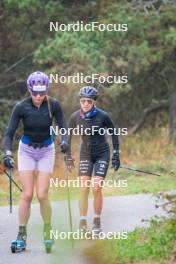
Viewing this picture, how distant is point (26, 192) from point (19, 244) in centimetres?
54

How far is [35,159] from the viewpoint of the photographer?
8094 mm

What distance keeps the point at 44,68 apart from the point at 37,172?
1453 centimetres

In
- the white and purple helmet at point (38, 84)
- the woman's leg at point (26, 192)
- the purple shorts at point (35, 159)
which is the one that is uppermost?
the white and purple helmet at point (38, 84)

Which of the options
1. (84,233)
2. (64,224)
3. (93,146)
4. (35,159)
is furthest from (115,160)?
(64,224)

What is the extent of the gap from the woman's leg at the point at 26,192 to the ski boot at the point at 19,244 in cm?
12

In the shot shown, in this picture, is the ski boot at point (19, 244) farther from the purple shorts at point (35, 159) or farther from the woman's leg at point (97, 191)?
the woman's leg at point (97, 191)

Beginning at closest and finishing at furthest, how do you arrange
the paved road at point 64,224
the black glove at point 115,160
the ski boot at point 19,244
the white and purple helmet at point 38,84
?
the paved road at point 64,224 → the white and purple helmet at point 38,84 → the ski boot at point 19,244 → the black glove at point 115,160

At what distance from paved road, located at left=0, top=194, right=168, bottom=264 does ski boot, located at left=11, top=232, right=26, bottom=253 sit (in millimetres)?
58

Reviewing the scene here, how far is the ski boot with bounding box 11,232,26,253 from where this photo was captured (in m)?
8.30

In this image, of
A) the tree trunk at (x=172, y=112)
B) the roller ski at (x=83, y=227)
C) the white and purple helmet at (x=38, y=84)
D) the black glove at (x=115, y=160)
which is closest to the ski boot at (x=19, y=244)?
the roller ski at (x=83, y=227)

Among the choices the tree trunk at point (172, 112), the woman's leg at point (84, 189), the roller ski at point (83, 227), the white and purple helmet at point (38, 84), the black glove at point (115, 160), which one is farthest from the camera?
the tree trunk at point (172, 112)

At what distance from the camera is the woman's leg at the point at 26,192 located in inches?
317

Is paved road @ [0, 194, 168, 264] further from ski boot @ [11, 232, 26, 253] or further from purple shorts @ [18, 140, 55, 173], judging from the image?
purple shorts @ [18, 140, 55, 173]

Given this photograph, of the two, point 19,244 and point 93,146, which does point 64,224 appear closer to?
point 19,244
